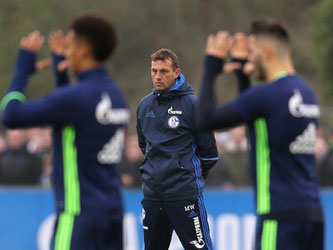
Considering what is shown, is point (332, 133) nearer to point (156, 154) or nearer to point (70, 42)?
point (156, 154)

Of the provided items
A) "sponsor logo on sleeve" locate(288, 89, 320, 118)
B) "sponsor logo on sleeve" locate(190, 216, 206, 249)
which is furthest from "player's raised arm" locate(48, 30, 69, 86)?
"sponsor logo on sleeve" locate(190, 216, 206, 249)

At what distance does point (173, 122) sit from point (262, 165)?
264cm

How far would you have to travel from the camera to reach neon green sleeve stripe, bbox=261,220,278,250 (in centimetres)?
539

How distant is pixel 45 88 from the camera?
90.0ft

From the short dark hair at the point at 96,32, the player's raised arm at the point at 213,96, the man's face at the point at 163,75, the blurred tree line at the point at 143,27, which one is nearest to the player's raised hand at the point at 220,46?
the player's raised arm at the point at 213,96

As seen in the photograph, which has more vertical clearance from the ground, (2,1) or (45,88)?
(2,1)

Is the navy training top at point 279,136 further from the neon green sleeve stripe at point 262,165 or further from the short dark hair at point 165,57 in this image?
the short dark hair at point 165,57

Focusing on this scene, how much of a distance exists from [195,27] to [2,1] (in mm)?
9385

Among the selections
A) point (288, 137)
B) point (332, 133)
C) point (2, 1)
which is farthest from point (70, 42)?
point (2, 1)

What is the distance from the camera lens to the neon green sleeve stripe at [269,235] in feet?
17.7

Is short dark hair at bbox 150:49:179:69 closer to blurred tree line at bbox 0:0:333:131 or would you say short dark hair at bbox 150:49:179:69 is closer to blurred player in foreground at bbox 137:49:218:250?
blurred player in foreground at bbox 137:49:218:250

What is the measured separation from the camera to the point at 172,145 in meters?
7.95

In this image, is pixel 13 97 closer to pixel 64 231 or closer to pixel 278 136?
pixel 64 231

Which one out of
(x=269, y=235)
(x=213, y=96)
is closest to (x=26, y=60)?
(x=213, y=96)
